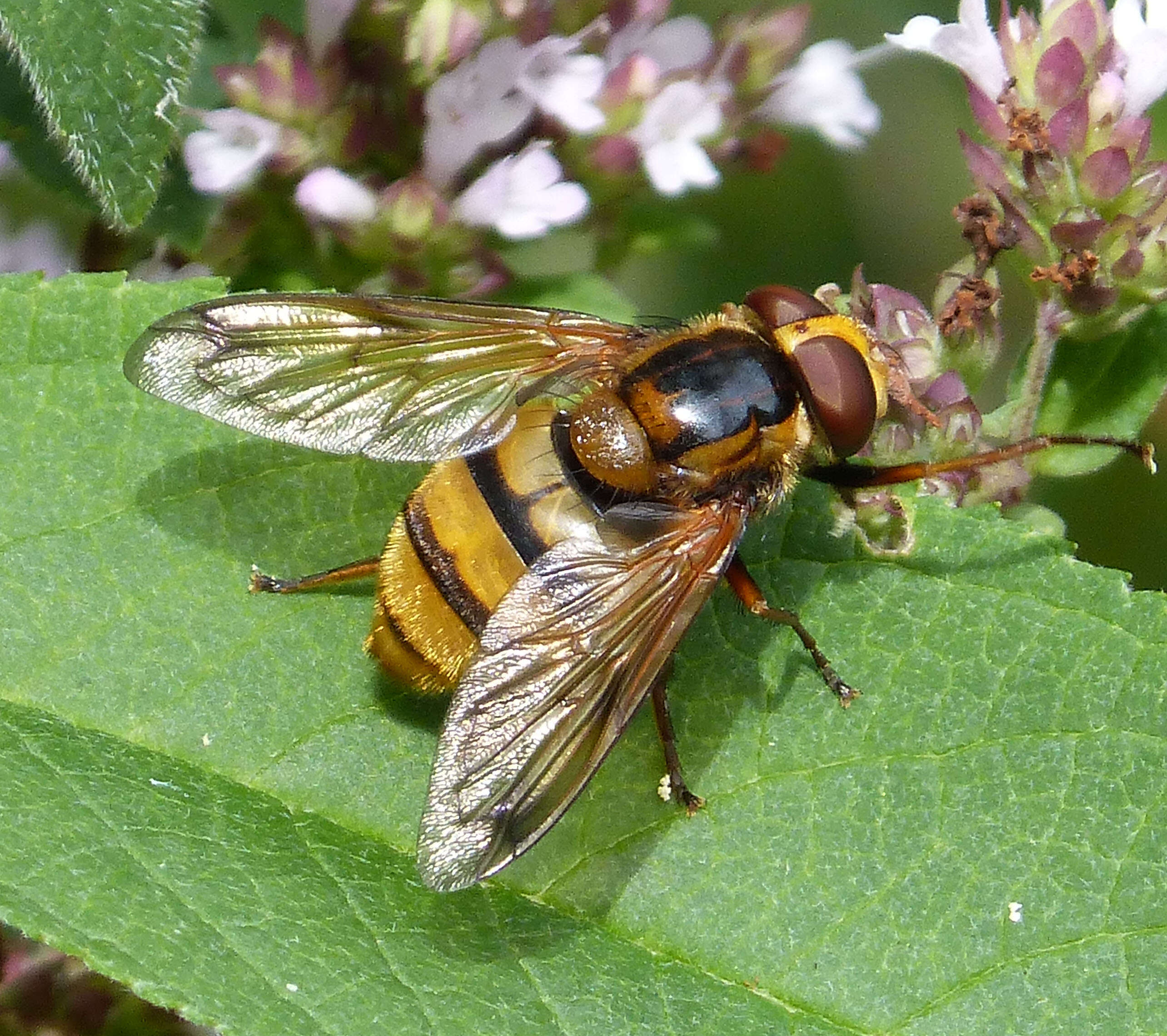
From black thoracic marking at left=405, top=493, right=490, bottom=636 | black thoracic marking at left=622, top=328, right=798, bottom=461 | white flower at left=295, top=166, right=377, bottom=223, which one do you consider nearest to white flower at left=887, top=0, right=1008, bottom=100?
black thoracic marking at left=622, top=328, right=798, bottom=461

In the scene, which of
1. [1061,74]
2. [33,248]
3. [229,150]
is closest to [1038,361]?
[1061,74]

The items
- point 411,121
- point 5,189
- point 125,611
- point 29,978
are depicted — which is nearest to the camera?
point 125,611

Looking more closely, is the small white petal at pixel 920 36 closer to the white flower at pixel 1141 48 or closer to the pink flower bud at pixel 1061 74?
the pink flower bud at pixel 1061 74

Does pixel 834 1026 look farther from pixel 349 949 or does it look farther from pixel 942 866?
pixel 349 949

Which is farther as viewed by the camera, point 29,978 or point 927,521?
point 29,978

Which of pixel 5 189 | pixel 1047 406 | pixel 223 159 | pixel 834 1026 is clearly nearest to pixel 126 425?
pixel 223 159
